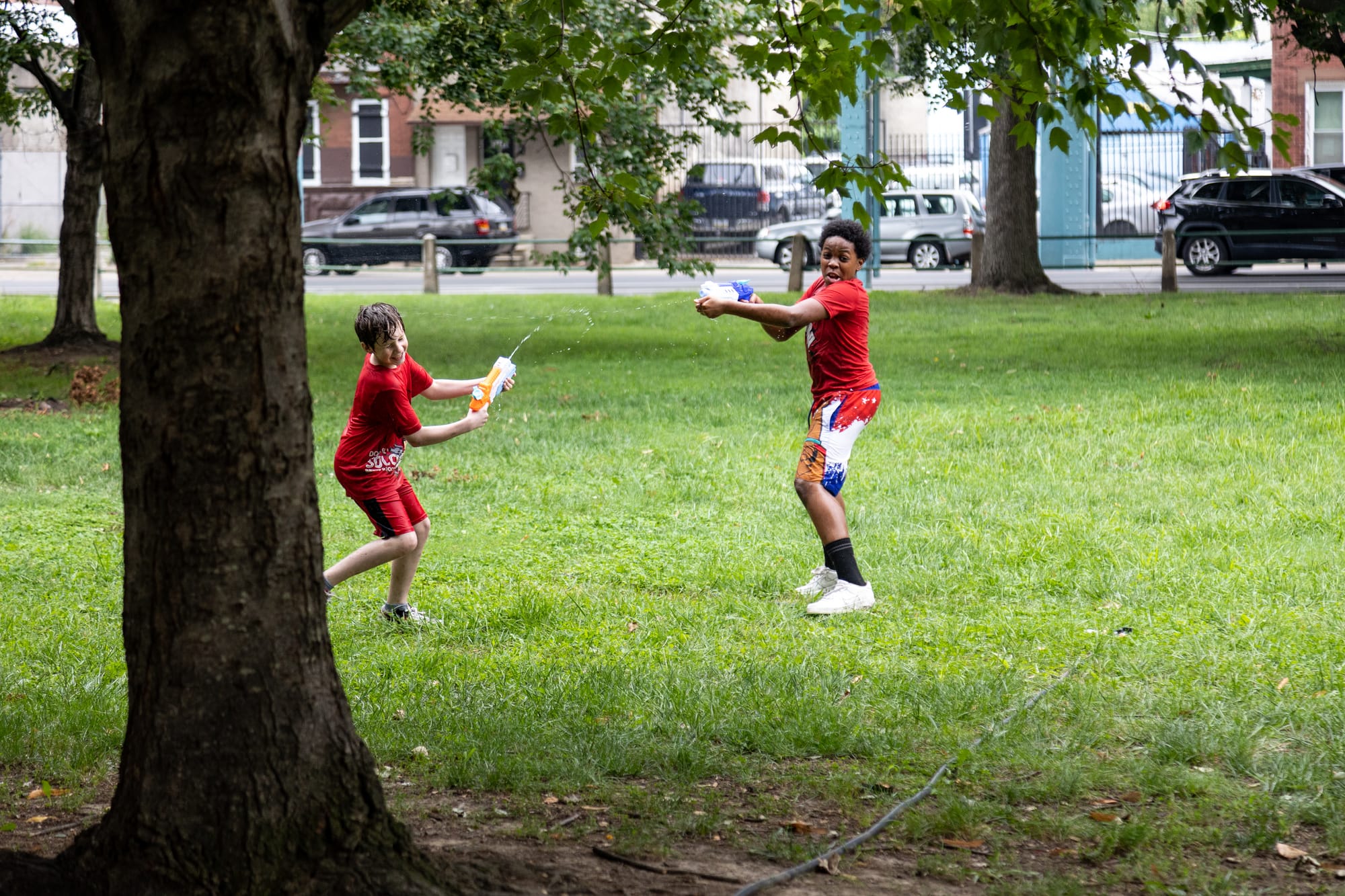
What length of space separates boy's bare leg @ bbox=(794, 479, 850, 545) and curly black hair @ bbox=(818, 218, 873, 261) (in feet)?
3.52

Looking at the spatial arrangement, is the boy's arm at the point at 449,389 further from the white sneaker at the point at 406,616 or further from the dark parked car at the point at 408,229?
the dark parked car at the point at 408,229

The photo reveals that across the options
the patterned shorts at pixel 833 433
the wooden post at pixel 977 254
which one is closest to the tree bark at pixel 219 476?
the patterned shorts at pixel 833 433

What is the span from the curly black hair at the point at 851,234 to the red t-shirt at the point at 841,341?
0.15 m

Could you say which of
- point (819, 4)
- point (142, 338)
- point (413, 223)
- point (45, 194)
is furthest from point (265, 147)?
point (45, 194)

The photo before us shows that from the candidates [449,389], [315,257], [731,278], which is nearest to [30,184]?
[315,257]

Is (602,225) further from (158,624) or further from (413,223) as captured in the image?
(413,223)

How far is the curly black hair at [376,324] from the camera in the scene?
19.6ft

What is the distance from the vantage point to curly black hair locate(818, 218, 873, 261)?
6.59m

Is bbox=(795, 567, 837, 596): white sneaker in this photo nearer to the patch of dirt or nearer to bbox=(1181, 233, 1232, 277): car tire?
the patch of dirt

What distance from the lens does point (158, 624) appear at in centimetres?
324

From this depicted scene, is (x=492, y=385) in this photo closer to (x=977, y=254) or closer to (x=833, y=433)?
(x=833, y=433)

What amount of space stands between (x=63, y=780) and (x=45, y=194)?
1708 inches

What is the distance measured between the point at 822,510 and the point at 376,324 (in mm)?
2166

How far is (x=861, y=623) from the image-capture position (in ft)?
20.4
